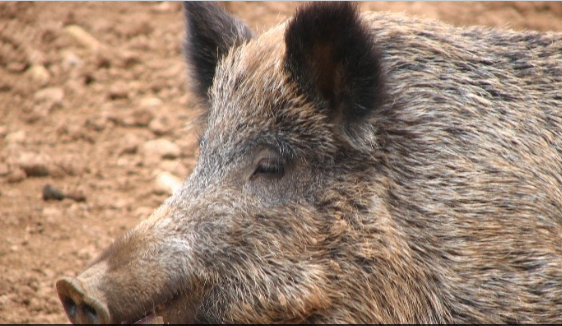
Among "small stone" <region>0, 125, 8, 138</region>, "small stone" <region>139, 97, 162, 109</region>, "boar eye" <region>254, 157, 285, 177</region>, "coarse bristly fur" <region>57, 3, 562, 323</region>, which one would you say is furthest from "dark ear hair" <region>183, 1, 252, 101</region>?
"small stone" <region>0, 125, 8, 138</region>

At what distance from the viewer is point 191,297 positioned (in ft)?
14.3

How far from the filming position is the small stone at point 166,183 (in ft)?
22.6

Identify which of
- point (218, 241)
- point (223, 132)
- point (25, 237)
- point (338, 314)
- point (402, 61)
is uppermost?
point (402, 61)

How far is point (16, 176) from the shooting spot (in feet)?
22.4

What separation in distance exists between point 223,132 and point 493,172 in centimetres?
152

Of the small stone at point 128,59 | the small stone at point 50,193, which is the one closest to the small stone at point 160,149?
the small stone at point 50,193

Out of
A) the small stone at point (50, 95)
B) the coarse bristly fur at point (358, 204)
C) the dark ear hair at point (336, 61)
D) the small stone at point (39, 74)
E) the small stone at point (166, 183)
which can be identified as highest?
the dark ear hair at point (336, 61)

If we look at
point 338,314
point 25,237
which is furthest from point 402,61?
point 25,237

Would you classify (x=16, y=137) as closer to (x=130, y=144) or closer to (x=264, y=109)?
(x=130, y=144)

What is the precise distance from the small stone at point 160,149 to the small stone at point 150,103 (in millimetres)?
538

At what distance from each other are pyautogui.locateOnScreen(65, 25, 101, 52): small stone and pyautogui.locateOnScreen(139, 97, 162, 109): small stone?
874mm

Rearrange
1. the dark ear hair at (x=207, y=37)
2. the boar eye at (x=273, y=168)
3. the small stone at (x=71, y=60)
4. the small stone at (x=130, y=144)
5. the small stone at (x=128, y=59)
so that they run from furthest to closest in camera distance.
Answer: the small stone at (x=128, y=59) < the small stone at (x=71, y=60) < the small stone at (x=130, y=144) < the dark ear hair at (x=207, y=37) < the boar eye at (x=273, y=168)

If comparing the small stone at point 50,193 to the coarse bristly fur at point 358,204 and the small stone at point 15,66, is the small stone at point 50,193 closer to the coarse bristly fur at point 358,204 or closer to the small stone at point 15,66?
the small stone at point 15,66

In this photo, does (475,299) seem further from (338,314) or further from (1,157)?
(1,157)
